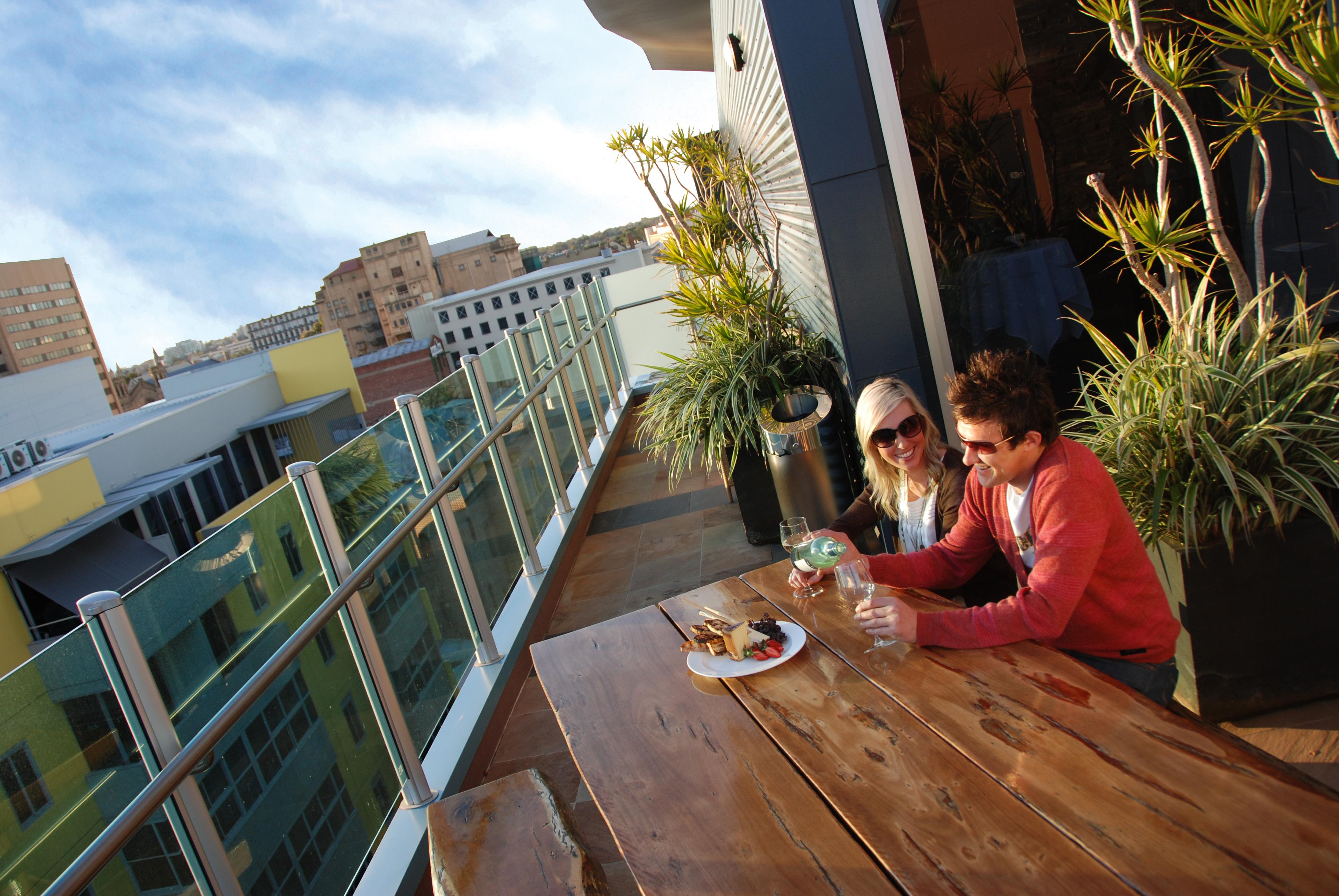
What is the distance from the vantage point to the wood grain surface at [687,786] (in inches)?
45.6

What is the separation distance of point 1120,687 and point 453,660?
95.2 inches

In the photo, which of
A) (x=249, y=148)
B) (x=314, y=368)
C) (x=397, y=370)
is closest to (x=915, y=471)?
(x=314, y=368)

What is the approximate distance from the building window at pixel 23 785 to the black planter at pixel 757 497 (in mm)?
3165

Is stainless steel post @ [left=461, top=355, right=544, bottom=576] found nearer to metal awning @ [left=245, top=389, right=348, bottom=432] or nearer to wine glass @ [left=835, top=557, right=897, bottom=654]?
wine glass @ [left=835, top=557, right=897, bottom=654]

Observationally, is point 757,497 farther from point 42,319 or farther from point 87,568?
point 42,319

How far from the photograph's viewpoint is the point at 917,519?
241 centimetres

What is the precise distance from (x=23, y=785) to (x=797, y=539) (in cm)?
151

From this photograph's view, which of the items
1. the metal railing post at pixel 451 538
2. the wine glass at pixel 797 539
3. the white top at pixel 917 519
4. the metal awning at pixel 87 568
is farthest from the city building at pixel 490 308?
the wine glass at pixel 797 539

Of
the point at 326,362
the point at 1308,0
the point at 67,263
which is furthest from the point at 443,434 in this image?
the point at 67,263

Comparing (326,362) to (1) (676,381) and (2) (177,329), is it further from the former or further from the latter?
(2) (177,329)

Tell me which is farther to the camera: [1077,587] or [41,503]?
[41,503]

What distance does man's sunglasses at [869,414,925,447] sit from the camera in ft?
7.42

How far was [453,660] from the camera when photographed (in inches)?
126

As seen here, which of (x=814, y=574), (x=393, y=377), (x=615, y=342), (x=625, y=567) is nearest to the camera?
(x=814, y=574)
